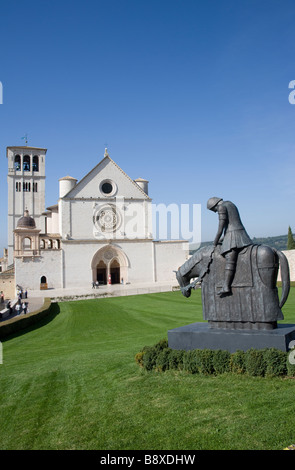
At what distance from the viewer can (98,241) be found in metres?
49.2

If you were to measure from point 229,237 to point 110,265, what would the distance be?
141 feet

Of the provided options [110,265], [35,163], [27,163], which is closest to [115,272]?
[110,265]

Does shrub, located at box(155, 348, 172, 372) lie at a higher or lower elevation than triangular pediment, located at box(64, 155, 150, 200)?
lower

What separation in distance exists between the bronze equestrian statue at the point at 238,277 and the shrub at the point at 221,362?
108cm

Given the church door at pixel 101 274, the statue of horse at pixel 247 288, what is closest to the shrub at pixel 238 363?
the statue of horse at pixel 247 288

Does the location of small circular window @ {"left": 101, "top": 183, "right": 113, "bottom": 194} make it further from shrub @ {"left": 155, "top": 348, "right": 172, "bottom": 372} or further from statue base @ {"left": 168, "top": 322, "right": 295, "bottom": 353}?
shrub @ {"left": 155, "top": 348, "right": 172, "bottom": 372}

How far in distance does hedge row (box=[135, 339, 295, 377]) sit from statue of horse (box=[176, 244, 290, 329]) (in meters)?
0.93

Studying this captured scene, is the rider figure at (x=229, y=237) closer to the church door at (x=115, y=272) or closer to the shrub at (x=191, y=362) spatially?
the shrub at (x=191, y=362)

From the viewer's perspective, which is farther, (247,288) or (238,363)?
(247,288)

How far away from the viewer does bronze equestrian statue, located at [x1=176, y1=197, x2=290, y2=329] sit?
835 cm

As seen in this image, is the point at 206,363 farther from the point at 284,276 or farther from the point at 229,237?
the point at 229,237

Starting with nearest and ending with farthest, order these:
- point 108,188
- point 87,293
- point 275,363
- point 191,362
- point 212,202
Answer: point 275,363
point 191,362
point 212,202
point 87,293
point 108,188

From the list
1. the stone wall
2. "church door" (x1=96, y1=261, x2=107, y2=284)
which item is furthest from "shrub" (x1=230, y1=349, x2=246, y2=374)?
"church door" (x1=96, y1=261, x2=107, y2=284)

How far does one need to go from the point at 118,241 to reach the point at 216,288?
4195 centimetres
